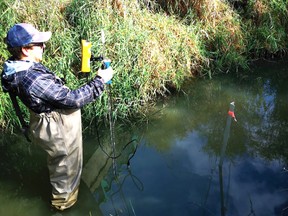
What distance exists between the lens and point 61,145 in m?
3.06

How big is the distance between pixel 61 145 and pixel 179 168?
164 centimetres

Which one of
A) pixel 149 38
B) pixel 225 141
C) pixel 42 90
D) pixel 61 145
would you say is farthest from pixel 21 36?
pixel 149 38

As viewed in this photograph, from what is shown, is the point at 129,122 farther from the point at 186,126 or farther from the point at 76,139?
the point at 76,139

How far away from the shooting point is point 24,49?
106 inches

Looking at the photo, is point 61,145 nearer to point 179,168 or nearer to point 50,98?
point 50,98

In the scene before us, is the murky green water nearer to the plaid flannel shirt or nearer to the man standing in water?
the man standing in water

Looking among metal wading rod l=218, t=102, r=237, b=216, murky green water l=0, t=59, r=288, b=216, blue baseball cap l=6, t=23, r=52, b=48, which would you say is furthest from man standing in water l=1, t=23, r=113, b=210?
metal wading rod l=218, t=102, r=237, b=216

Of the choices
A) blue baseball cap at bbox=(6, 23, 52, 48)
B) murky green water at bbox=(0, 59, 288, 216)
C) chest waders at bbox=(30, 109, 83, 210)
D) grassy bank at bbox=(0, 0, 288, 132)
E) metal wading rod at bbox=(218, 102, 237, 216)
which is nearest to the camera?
blue baseball cap at bbox=(6, 23, 52, 48)

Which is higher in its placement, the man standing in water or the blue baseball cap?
the blue baseball cap

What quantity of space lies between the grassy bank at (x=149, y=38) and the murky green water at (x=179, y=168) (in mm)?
453

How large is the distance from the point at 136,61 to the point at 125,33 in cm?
48

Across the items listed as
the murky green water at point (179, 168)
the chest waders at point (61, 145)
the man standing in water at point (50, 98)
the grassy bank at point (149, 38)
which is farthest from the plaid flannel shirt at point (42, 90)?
the grassy bank at point (149, 38)

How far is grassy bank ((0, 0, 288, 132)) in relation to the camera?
5.04m

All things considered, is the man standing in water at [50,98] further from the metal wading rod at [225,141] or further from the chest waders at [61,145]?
the metal wading rod at [225,141]
